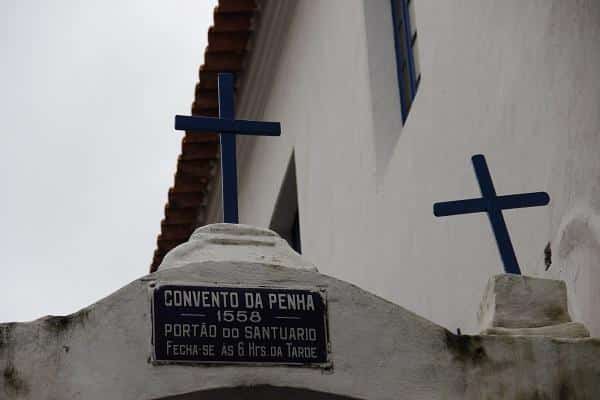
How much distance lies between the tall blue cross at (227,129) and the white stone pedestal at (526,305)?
3.76ft

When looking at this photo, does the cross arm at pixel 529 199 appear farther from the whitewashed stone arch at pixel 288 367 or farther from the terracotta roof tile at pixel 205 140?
the terracotta roof tile at pixel 205 140

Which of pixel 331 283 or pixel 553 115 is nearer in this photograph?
pixel 331 283

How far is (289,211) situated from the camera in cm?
1331

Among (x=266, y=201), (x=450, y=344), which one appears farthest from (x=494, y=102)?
(x=266, y=201)

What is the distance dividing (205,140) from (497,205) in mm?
6797

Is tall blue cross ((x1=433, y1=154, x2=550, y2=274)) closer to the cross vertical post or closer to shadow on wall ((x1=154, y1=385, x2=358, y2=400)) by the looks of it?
the cross vertical post

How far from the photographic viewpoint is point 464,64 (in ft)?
26.7

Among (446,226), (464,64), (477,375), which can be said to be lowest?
(477,375)

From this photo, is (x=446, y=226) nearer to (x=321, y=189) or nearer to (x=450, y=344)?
(x=450, y=344)

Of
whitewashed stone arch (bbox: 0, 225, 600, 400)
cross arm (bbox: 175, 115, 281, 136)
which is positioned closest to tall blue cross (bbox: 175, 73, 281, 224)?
cross arm (bbox: 175, 115, 281, 136)

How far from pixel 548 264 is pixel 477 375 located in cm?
120

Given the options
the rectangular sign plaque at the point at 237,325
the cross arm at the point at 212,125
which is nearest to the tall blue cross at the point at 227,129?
the cross arm at the point at 212,125

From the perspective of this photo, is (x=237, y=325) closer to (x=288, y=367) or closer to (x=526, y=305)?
(x=288, y=367)

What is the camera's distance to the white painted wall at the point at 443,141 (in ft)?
21.3
